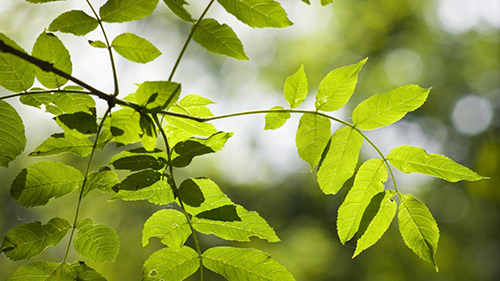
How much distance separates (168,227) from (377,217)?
1.48 feet

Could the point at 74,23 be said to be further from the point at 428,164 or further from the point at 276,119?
the point at 428,164

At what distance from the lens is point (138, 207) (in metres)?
8.45

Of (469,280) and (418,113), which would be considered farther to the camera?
(418,113)

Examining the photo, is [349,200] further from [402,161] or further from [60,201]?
[60,201]

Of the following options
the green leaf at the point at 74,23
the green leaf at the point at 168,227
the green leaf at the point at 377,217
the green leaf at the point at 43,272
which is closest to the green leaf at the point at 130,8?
the green leaf at the point at 74,23

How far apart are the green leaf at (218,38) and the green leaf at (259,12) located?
0.04 meters

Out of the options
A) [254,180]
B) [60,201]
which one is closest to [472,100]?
[254,180]

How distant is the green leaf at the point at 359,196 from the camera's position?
0.80 meters

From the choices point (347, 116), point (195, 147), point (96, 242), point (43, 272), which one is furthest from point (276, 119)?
point (347, 116)

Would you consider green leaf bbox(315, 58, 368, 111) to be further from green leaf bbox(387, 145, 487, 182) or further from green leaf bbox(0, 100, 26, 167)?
green leaf bbox(0, 100, 26, 167)

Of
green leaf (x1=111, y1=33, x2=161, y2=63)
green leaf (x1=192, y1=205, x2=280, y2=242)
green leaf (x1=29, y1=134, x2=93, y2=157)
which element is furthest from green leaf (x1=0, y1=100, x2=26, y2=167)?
green leaf (x1=192, y1=205, x2=280, y2=242)

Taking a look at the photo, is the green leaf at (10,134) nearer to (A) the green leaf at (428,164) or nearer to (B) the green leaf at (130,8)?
(B) the green leaf at (130,8)

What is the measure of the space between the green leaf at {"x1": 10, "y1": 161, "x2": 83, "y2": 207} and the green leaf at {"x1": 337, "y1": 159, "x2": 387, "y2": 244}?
23.0 inches

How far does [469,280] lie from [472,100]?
457cm
